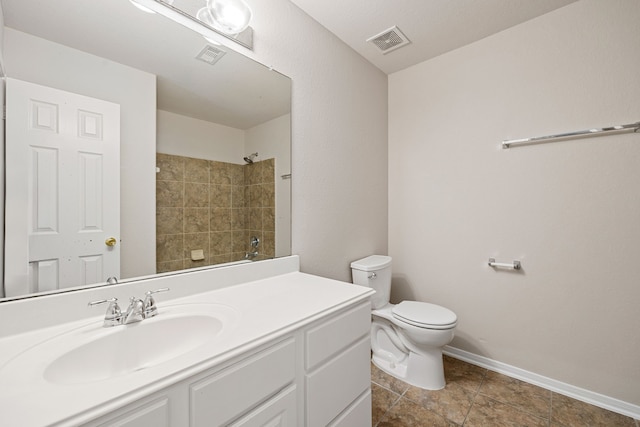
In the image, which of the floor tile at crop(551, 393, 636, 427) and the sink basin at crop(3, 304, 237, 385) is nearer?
the sink basin at crop(3, 304, 237, 385)

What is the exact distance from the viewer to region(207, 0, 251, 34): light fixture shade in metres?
1.16

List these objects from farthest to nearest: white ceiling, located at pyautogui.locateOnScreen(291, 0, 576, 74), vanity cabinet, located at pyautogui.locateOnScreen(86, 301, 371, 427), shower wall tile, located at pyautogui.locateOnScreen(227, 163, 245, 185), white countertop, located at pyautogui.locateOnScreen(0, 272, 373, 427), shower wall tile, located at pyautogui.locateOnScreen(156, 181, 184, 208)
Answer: white ceiling, located at pyautogui.locateOnScreen(291, 0, 576, 74) → shower wall tile, located at pyautogui.locateOnScreen(227, 163, 245, 185) → shower wall tile, located at pyautogui.locateOnScreen(156, 181, 184, 208) → vanity cabinet, located at pyautogui.locateOnScreen(86, 301, 371, 427) → white countertop, located at pyautogui.locateOnScreen(0, 272, 373, 427)

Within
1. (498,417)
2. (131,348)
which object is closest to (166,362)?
(131,348)

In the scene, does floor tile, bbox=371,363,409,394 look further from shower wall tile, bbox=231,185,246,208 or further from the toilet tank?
shower wall tile, bbox=231,185,246,208

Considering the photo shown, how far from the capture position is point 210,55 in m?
1.23

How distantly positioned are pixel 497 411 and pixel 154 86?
2356 mm

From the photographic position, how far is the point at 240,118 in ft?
4.49

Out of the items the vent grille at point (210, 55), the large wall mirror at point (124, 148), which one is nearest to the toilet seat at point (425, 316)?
the large wall mirror at point (124, 148)

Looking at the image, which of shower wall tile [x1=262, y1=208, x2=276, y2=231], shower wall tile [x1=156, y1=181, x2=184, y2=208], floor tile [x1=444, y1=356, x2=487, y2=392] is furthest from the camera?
floor tile [x1=444, y1=356, x2=487, y2=392]

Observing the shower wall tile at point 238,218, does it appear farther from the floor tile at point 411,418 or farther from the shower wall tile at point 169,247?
the floor tile at point 411,418

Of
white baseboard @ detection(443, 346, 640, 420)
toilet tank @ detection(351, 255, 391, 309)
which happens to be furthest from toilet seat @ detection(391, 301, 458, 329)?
white baseboard @ detection(443, 346, 640, 420)

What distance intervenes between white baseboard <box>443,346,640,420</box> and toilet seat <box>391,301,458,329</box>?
55cm

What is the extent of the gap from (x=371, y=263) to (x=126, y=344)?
1473 millimetres

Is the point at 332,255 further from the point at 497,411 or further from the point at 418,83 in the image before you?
the point at 418,83
